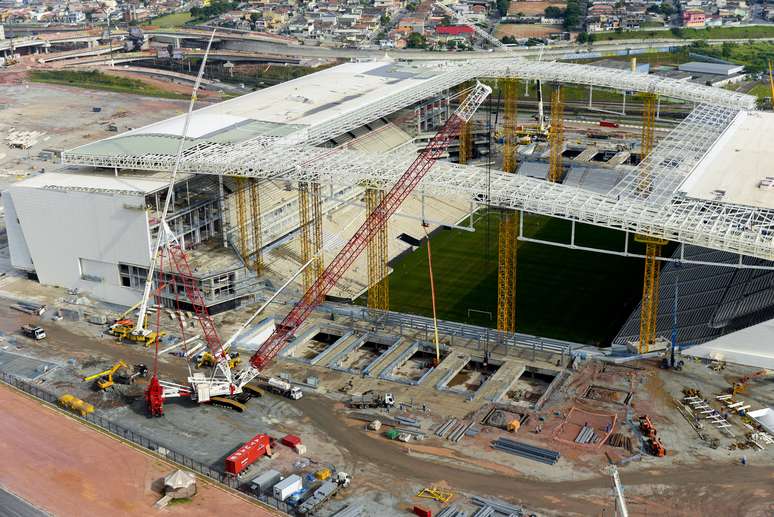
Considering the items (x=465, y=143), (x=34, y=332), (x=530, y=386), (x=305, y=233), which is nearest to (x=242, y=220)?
(x=305, y=233)

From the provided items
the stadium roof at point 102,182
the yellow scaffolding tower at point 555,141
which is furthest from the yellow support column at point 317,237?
the yellow scaffolding tower at point 555,141

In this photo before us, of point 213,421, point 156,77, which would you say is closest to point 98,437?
point 213,421

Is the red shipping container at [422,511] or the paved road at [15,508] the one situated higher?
the red shipping container at [422,511]

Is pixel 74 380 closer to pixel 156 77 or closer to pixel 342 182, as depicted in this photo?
pixel 342 182

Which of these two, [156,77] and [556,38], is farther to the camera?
[556,38]

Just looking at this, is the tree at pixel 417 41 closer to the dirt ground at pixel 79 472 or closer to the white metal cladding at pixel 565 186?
the white metal cladding at pixel 565 186

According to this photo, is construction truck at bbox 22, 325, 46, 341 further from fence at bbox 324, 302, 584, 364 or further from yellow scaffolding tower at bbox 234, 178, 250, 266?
fence at bbox 324, 302, 584, 364

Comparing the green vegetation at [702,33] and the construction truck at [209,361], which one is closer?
the construction truck at [209,361]
